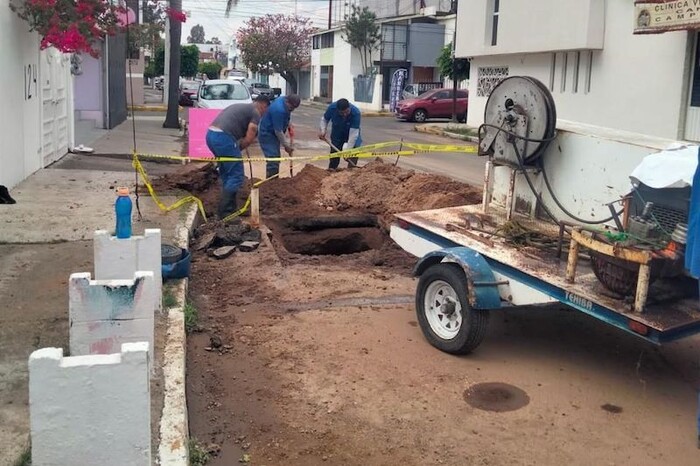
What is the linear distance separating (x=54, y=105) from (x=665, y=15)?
14.1 meters

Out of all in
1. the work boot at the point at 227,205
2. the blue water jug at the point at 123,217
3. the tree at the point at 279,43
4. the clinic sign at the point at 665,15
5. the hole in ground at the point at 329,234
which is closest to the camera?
the blue water jug at the point at 123,217

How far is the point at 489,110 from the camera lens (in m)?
6.40

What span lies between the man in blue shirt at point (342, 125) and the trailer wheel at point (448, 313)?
22.0 feet

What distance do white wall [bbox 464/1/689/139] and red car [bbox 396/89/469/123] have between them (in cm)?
1012

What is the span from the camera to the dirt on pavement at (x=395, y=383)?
4.34m

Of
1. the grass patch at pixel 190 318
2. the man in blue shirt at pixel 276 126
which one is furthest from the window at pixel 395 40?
the grass patch at pixel 190 318

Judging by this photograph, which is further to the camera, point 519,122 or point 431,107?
point 431,107

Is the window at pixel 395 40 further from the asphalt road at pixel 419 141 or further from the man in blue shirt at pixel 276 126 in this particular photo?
the man in blue shirt at pixel 276 126

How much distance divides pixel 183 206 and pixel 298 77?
197ft

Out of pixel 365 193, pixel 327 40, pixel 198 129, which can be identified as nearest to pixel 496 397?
pixel 365 193

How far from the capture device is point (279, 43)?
2616 inches

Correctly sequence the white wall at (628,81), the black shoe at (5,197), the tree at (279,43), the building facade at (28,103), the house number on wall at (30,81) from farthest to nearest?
the tree at (279,43), the white wall at (628,81), the house number on wall at (30,81), the building facade at (28,103), the black shoe at (5,197)

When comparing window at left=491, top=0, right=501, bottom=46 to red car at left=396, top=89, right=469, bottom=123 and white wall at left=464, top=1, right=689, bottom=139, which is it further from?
red car at left=396, top=89, right=469, bottom=123

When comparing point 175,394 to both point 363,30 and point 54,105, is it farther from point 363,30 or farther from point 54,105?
point 363,30
